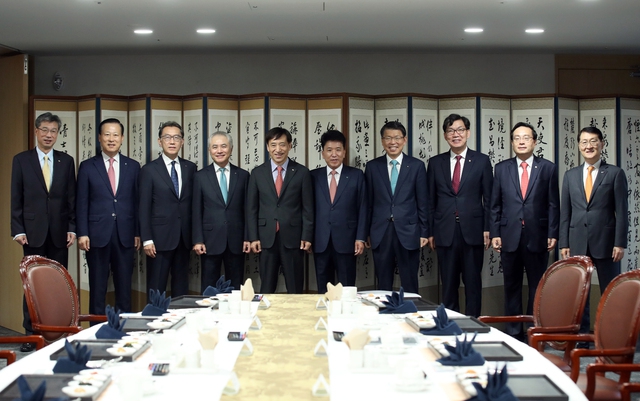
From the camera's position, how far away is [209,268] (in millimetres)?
6234

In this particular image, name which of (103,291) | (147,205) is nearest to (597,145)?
(147,205)

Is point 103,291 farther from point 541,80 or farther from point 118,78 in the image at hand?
point 541,80

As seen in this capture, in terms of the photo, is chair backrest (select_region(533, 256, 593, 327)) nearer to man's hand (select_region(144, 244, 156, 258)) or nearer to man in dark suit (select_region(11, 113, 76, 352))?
man's hand (select_region(144, 244, 156, 258))

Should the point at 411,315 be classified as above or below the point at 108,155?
below

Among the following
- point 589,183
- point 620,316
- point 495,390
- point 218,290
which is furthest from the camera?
point 589,183

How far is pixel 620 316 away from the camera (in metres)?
3.05

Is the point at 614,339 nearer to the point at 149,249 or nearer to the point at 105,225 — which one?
the point at 149,249

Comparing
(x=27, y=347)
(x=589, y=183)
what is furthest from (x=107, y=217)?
(x=589, y=183)

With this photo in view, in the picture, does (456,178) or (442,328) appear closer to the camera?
(442,328)

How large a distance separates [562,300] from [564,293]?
0.04m

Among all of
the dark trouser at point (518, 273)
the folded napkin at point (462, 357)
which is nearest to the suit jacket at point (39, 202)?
the dark trouser at point (518, 273)

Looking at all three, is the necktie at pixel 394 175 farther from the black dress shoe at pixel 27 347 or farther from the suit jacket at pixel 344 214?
the black dress shoe at pixel 27 347

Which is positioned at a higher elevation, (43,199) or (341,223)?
(43,199)

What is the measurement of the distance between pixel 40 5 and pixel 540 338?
4.65 metres
